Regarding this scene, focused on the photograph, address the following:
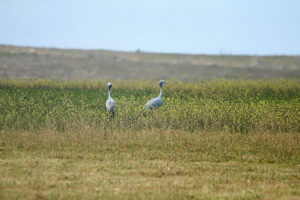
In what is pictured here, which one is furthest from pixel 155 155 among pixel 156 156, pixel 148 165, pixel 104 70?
pixel 104 70

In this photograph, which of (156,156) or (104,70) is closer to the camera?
(156,156)

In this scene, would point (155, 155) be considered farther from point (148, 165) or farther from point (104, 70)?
point (104, 70)

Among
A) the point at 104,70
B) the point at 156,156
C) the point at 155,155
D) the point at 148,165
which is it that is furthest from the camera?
the point at 104,70

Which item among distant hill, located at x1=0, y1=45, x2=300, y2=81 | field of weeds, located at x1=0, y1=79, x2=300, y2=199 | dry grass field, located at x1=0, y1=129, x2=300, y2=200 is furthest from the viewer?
distant hill, located at x1=0, y1=45, x2=300, y2=81

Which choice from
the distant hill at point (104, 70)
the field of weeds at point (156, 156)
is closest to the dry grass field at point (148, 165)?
the field of weeds at point (156, 156)

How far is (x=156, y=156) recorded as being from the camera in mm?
11203

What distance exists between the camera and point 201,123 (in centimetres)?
1631

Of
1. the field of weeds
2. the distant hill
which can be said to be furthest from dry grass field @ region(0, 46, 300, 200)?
the distant hill

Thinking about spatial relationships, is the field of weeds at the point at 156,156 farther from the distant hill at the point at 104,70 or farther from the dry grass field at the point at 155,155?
the distant hill at the point at 104,70

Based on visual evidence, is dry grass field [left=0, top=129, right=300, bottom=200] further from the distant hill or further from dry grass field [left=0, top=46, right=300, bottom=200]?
the distant hill

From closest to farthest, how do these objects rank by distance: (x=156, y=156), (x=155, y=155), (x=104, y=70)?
1. (x=156, y=156)
2. (x=155, y=155)
3. (x=104, y=70)

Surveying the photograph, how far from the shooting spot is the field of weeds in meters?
7.99

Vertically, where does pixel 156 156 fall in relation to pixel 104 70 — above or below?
below

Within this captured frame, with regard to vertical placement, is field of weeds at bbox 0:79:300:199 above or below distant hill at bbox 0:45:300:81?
below
